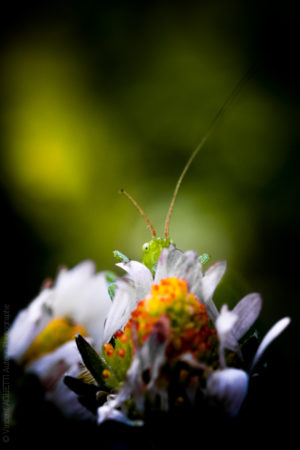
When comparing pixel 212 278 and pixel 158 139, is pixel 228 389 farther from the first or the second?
pixel 158 139

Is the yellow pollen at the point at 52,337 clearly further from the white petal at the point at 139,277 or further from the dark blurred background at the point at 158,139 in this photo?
the dark blurred background at the point at 158,139

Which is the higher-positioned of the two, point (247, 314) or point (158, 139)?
point (158, 139)

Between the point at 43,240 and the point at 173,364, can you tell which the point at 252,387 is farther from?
the point at 43,240

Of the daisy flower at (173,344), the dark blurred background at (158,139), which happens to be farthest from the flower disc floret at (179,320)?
the dark blurred background at (158,139)

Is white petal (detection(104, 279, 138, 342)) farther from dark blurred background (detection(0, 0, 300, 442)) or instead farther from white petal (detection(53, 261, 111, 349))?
dark blurred background (detection(0, 0, 300, 442))

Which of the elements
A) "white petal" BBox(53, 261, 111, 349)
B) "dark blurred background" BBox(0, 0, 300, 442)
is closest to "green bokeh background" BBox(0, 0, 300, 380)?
"dark blurred background" BBox(0, 0, 300, 442)

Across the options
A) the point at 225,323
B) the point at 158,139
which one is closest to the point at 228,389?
the point at 225,323
